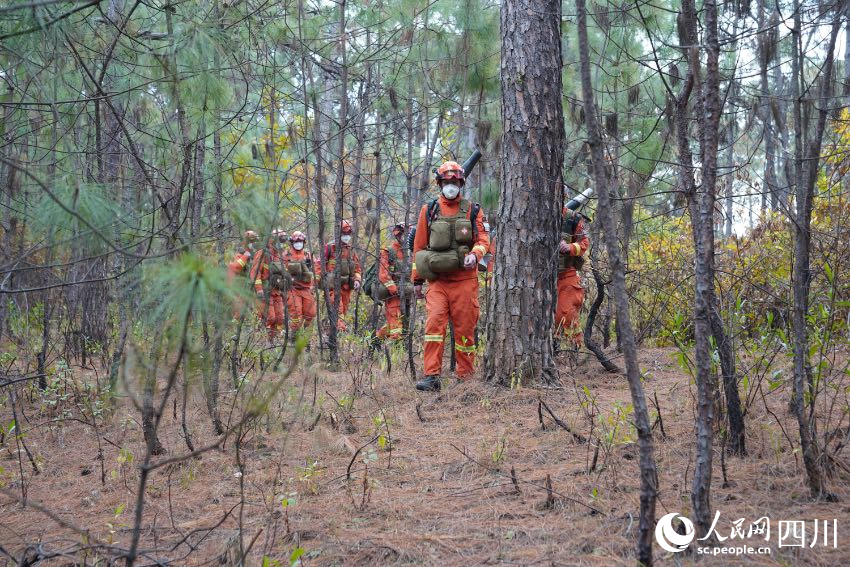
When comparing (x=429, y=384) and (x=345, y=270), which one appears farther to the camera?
(x=345, y=270)

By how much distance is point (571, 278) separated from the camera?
8.01 metres

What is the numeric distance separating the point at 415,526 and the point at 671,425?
6.40 feet

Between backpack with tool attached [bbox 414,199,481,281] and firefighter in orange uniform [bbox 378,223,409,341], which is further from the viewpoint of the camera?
firefighter in orange uniform [bbox 378,223,409,341]

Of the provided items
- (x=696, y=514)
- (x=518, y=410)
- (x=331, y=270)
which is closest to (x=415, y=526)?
(x=696, y=514)

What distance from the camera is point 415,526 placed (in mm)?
3188

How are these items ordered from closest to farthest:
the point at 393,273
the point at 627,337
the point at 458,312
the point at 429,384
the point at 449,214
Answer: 1. the point at 627,337
2. the point at 429,384
3. the point at 458,312
4. the point at 449,214
5. the point at 393,273

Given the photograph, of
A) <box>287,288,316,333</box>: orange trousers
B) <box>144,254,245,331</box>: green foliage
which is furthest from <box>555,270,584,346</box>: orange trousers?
<box>144,254,245,331</box>: green foliage

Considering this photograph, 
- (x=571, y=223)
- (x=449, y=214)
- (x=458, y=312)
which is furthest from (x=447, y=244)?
(x=571, y=223)

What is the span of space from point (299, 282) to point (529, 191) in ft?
23.4

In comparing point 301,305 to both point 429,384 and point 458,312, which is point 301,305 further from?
point 429,384

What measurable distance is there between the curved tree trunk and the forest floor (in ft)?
1.57

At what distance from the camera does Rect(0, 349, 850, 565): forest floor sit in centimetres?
286

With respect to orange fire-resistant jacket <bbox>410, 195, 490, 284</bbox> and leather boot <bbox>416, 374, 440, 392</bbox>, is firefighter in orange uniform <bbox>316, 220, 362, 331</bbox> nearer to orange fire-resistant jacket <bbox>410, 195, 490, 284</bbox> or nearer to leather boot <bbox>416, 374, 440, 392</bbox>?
orange fire-resistant jacket <bbox>410, 195, 490, 284</bbox>

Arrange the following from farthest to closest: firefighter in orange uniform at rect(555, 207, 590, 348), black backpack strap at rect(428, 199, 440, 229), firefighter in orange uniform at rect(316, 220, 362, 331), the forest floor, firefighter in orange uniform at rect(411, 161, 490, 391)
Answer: firefighter in orange uniform at rect(316, 220, 362, 331) < firefighter in orange uniform at rect(555, 207, 590, 348) < black backpack strap at rect(428, 199, 440, 229) < firefighter in orange uniform at rect(411, 161, 490, 391) < the forest floor
